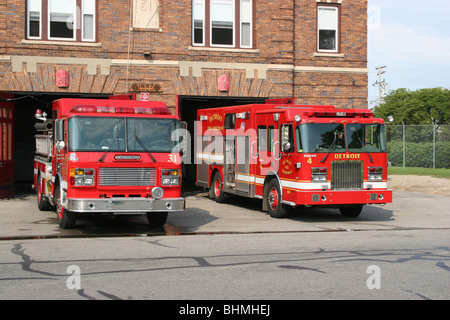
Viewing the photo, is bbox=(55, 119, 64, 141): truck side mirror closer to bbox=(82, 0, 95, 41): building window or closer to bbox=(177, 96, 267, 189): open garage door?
bbox=(82, 0, 95, 41): building window

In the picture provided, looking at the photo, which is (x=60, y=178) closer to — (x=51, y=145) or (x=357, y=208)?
(x=51, y=145)

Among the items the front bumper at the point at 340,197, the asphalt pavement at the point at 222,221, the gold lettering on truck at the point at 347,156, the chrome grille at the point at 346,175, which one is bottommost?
the asphalt pavement at the point at 222,221

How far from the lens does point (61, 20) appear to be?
20609mm

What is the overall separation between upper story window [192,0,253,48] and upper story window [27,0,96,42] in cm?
342

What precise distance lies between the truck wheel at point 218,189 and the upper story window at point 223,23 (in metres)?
4.89

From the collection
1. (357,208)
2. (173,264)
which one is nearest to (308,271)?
(173,264)

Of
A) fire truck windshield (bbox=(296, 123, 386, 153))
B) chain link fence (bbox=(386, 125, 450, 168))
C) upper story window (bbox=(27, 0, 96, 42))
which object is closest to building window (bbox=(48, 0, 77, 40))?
upper story window (bbox=(27, 0, 96, 42))

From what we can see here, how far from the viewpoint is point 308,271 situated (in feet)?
27.7

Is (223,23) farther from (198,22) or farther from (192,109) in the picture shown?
(192,109)

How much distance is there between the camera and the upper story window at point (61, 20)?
20391 mm

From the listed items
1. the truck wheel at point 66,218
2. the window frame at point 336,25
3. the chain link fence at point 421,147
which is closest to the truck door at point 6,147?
the truck wheel at point 66,218

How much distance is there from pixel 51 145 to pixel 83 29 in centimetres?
745

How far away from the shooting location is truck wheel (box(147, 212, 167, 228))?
13218mm

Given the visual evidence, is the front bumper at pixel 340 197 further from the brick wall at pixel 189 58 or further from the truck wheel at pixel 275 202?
the brick wall at pixel 189 58
